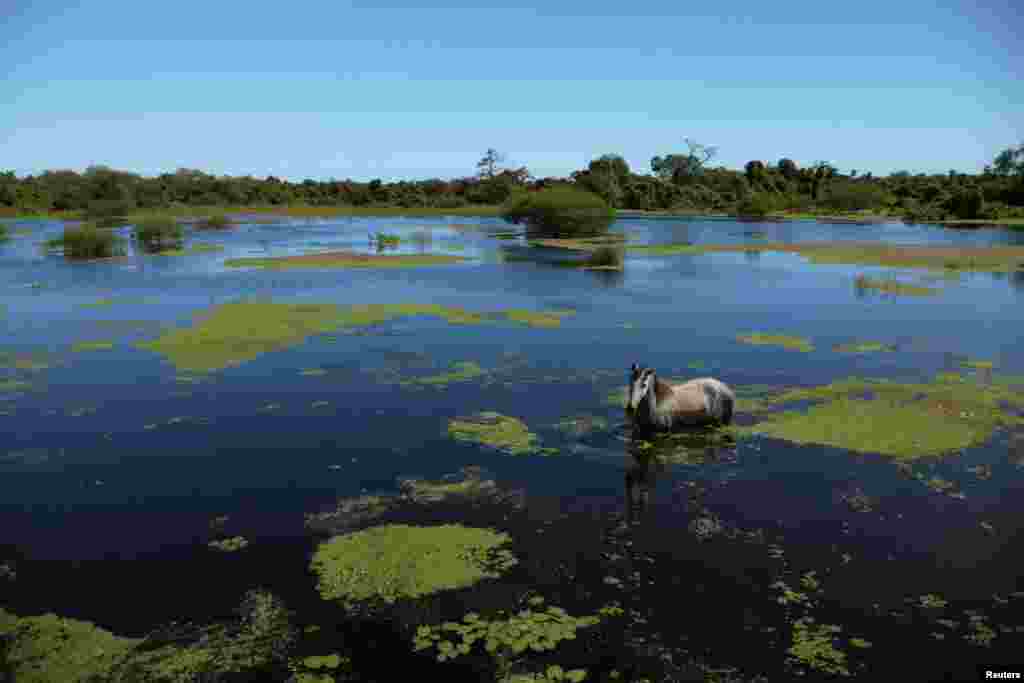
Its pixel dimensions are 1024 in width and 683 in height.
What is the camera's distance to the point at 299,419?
12.9 meters

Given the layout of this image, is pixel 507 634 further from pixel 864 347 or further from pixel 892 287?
pixel 892 287

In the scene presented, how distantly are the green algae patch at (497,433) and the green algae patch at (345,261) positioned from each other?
2787 centimetres

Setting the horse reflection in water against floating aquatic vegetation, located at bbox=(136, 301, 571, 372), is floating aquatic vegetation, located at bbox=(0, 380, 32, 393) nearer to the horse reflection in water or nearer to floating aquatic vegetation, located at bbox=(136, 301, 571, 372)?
floating aquatic vegetation, located at bbox=(136, 301, 571, 372)

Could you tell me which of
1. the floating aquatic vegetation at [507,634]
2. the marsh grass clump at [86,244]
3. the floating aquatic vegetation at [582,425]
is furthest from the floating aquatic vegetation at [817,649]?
the marsh grass clump at [86,244]

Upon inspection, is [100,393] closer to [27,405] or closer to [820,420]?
[27,405]

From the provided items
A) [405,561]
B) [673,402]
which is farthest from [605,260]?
[405,561]

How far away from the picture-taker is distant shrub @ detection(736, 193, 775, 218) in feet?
336

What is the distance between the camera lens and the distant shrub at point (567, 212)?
6234 centimetres

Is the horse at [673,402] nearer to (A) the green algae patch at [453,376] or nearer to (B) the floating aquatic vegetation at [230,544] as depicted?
(A) the green algae patch at [453,376]

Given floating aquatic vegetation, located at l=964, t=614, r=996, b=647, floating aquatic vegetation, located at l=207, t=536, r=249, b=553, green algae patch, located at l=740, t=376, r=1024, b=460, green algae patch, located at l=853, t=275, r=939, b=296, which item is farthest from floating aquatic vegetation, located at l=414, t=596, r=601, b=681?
green algae patch, located at l=853, t=275, r=939, b=296

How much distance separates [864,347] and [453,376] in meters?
11.3

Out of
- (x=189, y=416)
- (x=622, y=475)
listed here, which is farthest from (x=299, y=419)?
(x=622, y=475)

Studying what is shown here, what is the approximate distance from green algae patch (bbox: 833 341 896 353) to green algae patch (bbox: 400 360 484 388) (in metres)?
9.76

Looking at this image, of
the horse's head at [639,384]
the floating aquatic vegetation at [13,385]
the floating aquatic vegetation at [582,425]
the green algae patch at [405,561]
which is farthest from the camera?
the floating aquatic vegetation at [13,385]
